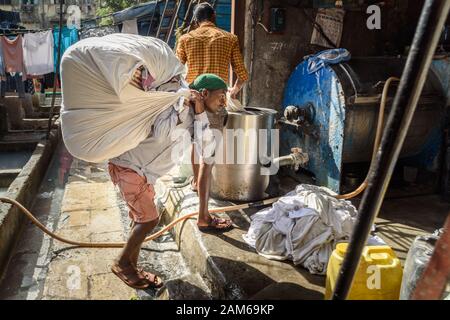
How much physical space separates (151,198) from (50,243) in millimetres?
2199

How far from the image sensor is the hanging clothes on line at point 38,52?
54.1 ft

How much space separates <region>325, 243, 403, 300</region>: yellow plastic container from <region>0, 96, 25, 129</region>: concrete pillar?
13.4 metres

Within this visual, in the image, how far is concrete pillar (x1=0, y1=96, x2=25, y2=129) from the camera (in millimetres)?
12977

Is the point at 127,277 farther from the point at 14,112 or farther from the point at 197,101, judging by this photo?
the point at 14,112

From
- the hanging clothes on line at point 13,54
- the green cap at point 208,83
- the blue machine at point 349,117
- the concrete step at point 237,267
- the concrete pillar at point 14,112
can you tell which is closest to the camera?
the concrete step at point 237,267

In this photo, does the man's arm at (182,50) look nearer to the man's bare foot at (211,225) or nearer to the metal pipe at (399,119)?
the man's bare foot at (211,225)

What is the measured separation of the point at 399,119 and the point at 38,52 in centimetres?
1837

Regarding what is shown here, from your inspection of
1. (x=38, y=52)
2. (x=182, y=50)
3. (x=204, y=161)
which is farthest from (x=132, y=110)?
(x=38, y=52)

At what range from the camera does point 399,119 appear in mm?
1436

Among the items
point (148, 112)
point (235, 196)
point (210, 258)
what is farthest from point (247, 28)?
point (210, 258)

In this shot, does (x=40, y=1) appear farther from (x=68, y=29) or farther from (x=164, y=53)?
(x=164, y=53)

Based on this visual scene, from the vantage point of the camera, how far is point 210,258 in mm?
3666

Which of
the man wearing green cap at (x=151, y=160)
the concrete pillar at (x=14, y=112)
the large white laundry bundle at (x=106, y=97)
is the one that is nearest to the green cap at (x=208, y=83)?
the man wearing green cap at (x=151, y=160)

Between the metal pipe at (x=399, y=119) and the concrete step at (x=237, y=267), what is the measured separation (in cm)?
135
